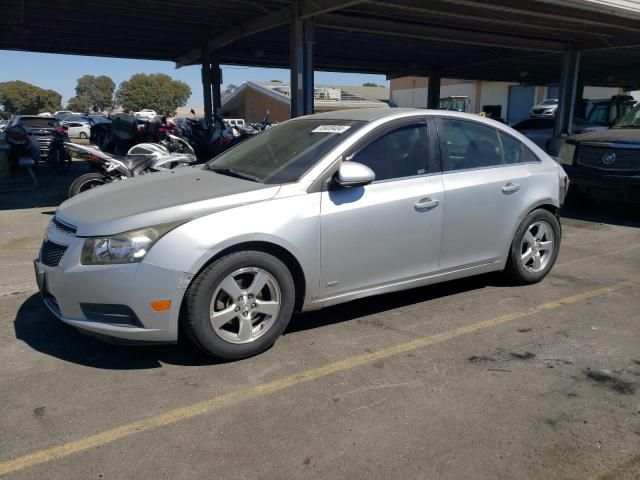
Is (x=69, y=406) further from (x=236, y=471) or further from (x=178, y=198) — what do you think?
(x=178, y=198)

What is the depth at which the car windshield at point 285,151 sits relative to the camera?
12.8ft

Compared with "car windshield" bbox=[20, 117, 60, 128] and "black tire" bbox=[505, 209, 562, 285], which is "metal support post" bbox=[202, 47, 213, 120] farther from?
"black tire" bbox=[505, 209, 562, 285]

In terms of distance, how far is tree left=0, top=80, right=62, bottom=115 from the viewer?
89.2 metres

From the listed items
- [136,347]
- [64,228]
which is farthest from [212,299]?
[64,228]

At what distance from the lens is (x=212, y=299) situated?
11.0 ft

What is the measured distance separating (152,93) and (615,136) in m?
95.5

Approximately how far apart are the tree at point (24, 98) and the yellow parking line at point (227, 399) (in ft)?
322

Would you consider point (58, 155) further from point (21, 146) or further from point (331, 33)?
point (331, 33)

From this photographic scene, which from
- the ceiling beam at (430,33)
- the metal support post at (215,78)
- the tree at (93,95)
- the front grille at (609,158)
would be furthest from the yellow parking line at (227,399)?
the tree at (93,95)

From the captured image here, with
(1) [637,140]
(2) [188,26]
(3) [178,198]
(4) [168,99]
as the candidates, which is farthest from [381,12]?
(4) [168,99]

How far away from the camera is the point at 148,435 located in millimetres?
2770

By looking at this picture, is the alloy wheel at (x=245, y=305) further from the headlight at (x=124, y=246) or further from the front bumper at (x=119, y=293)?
the headlight at (x=124, y=246)

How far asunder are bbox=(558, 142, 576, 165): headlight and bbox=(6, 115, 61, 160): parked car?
12852 mm

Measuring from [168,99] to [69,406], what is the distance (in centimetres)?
9911
